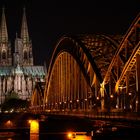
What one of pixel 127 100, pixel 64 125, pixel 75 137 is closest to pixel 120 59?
pixel 127 100

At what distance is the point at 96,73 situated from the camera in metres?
66.3

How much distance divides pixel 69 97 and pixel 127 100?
45.7 metres

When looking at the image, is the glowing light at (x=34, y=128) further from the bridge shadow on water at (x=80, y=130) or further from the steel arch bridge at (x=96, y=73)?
the steel arch bridge at (x=96, y=73)

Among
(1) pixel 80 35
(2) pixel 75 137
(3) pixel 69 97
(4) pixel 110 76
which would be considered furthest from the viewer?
(3) pixel 69 97

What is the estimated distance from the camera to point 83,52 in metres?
74.1

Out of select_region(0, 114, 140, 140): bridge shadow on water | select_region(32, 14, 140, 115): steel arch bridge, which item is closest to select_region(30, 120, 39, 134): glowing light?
select_region(0, 114, 140, 140): bridge shadow on water

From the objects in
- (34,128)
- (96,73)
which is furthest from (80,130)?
(96,73)

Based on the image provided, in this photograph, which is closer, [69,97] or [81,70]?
[81,70]

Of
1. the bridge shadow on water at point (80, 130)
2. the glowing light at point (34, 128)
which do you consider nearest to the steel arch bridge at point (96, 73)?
the bridge shadow on water at point (80, 130)

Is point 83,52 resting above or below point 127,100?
above

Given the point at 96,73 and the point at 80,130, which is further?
the point at 80,130

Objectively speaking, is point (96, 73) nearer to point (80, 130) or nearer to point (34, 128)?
point (34, 128)

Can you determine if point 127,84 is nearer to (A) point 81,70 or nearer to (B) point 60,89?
(A) point 81,70

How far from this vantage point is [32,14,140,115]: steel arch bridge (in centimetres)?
5041
